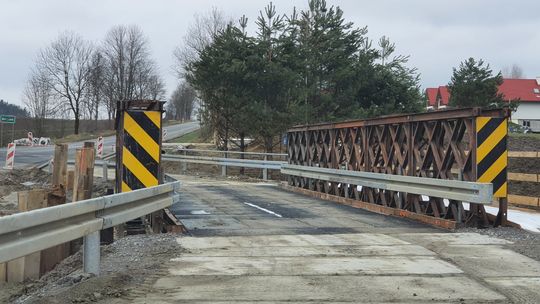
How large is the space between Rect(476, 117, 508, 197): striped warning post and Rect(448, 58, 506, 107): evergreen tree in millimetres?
27729

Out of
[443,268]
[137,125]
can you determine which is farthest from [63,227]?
[443,268]

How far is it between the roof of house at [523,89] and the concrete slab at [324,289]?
84.6 metres

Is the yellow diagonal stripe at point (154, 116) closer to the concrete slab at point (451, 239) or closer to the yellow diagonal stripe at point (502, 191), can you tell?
the concrete slab at point (451, 239)

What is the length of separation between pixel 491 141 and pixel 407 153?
2.44 m

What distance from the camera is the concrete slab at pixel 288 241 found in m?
8.22

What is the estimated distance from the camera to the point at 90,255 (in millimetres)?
6043

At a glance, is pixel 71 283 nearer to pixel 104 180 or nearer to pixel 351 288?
pixel 351 288

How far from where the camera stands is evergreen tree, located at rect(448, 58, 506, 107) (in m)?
36.9

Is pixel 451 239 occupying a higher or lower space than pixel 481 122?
lower

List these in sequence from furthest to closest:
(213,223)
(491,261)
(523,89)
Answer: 1. (523,89)
2. (213,223)
3. (491,261)

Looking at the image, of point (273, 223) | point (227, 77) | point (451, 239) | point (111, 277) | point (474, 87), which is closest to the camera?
point (111, 277)

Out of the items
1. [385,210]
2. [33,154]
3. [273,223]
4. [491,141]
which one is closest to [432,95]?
[33,154]

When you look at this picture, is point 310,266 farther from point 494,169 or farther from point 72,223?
point 494,169

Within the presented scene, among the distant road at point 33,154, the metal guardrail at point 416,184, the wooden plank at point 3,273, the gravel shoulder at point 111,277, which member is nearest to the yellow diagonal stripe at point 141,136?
the gravel shoulder at point 111,277
